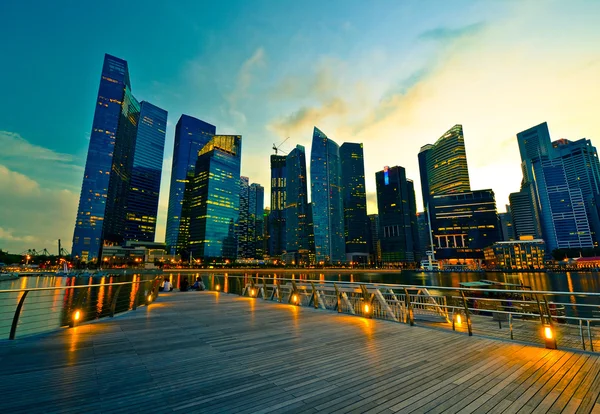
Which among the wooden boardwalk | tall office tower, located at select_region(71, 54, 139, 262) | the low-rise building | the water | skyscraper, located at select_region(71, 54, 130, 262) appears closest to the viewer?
the wooden boardwalk

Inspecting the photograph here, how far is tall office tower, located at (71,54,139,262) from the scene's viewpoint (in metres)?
174

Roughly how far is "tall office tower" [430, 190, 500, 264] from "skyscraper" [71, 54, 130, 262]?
240428 millimetres

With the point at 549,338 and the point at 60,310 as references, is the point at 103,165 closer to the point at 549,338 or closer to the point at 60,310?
the point at 60,310

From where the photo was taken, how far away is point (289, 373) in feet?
14.7

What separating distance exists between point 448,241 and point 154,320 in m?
218

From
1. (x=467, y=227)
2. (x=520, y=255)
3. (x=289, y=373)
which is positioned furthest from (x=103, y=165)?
(x=520, y=255)

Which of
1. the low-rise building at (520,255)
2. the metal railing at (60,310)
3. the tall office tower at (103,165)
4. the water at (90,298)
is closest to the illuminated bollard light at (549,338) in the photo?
the metal railing at (60,310)

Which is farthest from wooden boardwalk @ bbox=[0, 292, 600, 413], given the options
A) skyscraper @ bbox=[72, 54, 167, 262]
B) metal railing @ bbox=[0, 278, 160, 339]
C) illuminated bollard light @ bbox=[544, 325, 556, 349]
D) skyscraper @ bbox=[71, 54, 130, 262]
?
skyscraper @ bbox=[71, 54, 130, 262]

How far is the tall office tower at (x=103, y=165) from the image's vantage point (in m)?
174

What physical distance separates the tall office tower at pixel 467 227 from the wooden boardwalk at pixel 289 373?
212918 mm

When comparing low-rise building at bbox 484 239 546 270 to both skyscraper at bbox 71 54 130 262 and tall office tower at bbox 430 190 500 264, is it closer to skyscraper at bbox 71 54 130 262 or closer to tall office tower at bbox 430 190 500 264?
tall office tower at bbox 430 190 500 264

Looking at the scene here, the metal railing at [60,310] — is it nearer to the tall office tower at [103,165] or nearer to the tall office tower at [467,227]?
the tall office tower at [103,165]

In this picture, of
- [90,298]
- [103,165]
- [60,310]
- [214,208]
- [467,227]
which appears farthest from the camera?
[467,227]

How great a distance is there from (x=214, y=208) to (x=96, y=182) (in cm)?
8262
